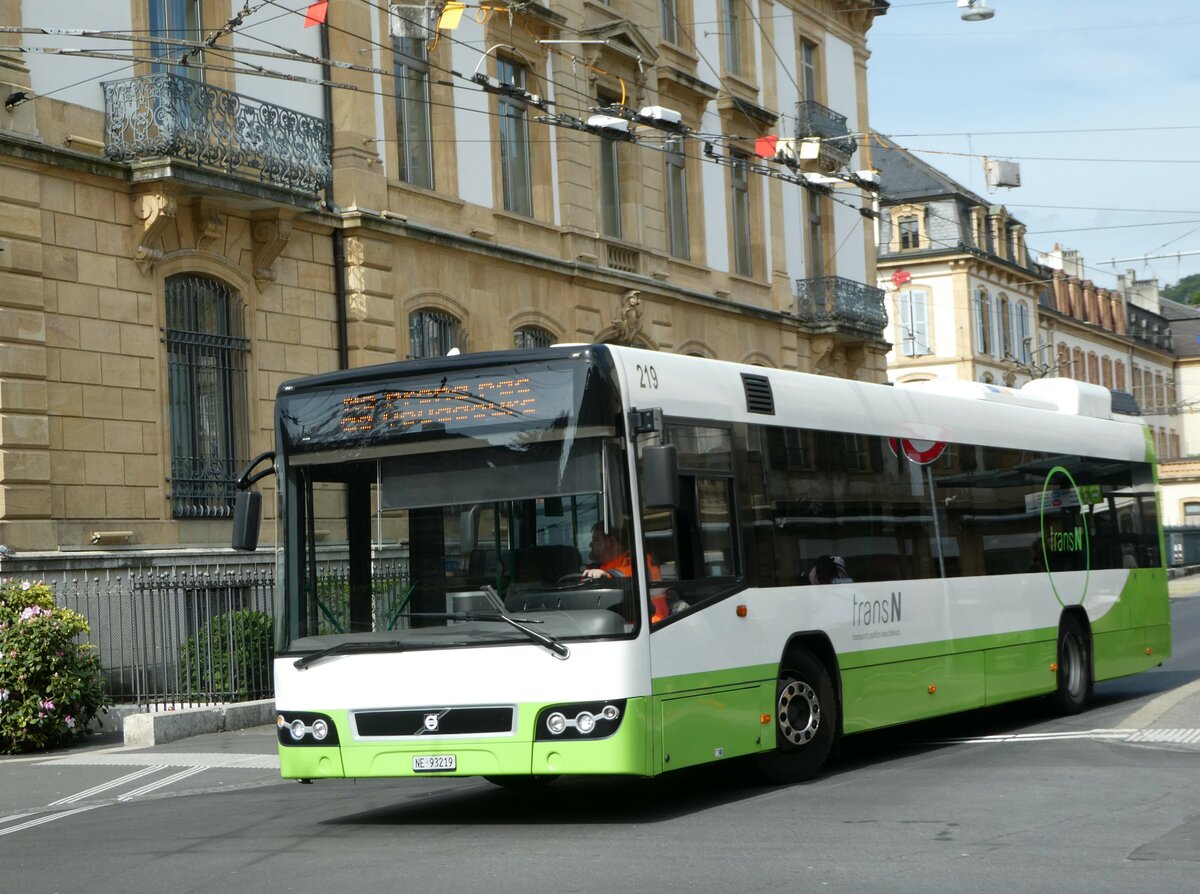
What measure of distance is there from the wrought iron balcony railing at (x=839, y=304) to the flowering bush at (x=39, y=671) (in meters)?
20.4

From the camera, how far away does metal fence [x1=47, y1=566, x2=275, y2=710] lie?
18.2 meters

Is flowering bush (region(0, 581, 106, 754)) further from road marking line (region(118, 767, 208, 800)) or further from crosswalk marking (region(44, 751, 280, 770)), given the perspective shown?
road marking line (region(118, 767, 208, 800))

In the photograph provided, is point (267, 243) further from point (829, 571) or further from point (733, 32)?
point (733, 32)

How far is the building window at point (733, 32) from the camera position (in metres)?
33.3

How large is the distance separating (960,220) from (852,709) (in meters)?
55.1

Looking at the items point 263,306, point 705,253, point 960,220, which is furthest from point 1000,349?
point 263,306

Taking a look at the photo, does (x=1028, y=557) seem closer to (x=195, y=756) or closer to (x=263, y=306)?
(x=195, y=756)

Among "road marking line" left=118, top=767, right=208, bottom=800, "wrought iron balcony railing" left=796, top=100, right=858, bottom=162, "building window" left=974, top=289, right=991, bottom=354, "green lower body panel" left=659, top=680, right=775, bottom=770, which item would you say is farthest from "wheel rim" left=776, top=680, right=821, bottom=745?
"building window" left=974, top=289, right=991, bottom=354

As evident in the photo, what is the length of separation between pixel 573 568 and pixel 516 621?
1.40 ft

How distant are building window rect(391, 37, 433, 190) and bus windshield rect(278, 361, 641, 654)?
1416 cm

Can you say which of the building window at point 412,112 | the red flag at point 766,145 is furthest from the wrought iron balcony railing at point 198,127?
the red flag at point 766,145

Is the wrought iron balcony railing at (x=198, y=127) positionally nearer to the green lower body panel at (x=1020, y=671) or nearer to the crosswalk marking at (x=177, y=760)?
the crosswalk marking at (x=177, y=760)

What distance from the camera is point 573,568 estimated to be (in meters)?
9.95

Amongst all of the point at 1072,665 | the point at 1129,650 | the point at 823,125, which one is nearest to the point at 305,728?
the point at 1072,665
